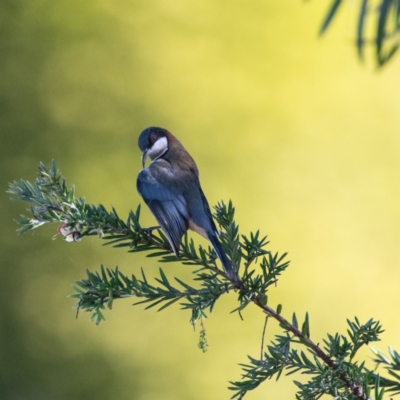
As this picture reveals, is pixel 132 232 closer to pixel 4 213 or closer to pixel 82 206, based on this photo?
pixel 82 206

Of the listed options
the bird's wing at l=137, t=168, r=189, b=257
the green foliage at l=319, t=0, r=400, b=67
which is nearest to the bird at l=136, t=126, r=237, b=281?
the bird's wing at l=137, t=168, r=189, b=257

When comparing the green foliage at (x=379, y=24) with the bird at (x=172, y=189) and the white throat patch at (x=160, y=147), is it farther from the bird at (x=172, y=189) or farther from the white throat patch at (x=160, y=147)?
the white throat patch at (x=160, y=147)

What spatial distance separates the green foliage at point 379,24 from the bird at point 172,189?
20.4 inches

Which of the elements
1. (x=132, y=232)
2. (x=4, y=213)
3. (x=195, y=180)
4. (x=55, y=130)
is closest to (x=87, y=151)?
(x=55, y=130)

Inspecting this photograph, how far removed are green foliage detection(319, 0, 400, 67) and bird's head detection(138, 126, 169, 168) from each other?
0.90 m

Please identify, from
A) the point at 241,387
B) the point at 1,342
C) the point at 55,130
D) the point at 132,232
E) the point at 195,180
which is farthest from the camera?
the point at 55,130

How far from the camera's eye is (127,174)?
5.65ft

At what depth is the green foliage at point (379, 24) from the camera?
21 cm

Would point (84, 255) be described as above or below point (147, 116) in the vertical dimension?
below

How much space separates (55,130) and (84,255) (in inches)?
16.0

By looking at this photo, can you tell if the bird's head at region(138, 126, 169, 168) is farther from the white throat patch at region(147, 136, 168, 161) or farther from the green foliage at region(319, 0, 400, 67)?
the green foliage at region(319, 0, 400, 67)

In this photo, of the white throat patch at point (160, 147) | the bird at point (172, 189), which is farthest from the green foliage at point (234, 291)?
the white throat patch at point (160, 147)

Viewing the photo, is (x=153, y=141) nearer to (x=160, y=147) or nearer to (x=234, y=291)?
(x=160, y=147)

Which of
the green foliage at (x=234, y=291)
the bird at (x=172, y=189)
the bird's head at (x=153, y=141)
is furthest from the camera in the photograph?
the bird's head at (x=153, y=141)
